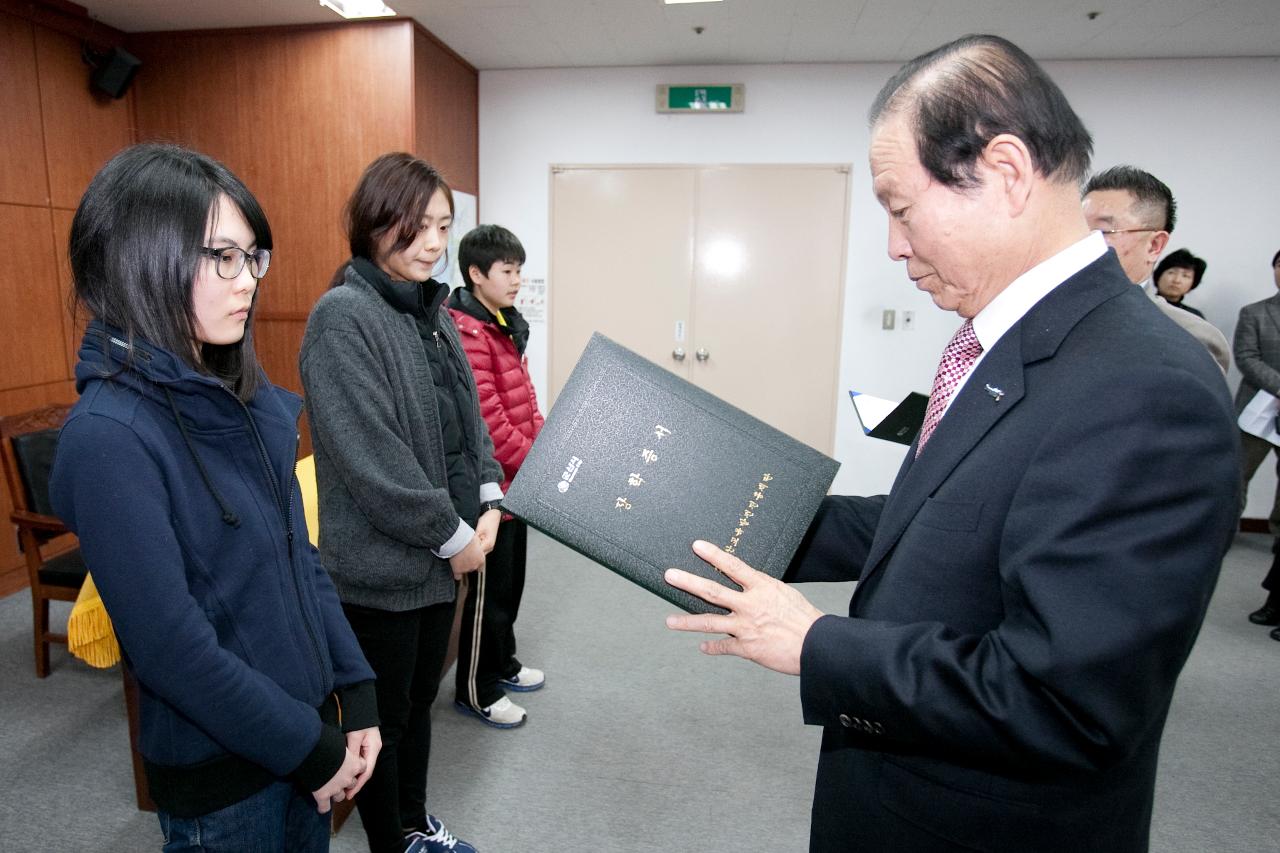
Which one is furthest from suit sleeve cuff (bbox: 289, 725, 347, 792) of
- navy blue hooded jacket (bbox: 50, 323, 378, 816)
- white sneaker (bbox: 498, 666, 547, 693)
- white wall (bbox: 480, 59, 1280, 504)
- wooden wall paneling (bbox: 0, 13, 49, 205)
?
white wall (bbox: 480, 59, 1280, 504)

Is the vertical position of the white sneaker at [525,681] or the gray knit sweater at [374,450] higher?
the gray knit sweater at [374,450]

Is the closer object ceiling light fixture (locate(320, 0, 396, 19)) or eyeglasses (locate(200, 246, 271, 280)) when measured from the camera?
eyeglasses (locate(200, 246, 271, 280))

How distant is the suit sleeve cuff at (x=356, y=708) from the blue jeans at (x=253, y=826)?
0.37 ft

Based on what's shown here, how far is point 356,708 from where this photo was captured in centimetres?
115

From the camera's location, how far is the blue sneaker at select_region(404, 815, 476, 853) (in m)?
1.69

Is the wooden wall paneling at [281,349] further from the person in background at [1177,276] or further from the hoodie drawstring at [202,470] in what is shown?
the person in background at [1177,276]

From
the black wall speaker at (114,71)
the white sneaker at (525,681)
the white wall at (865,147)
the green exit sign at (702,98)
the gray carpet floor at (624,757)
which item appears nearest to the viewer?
the gray carpet floor at (624,757)

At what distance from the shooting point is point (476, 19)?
3631 millimetres

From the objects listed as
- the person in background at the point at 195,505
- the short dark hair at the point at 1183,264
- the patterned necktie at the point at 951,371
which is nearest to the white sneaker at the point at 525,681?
the person in background at the point at 195,505

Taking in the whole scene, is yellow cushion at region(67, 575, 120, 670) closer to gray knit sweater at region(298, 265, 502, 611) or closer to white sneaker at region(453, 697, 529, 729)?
gray knit sweater at region(298, 265, 502, 611)

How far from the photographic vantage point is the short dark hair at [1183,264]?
12.7ft

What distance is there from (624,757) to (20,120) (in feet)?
12.8

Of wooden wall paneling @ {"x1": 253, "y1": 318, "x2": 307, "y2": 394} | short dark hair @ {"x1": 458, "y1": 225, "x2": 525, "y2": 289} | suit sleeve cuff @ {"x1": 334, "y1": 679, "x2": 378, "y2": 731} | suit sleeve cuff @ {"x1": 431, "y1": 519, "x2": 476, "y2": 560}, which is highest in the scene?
short dark hair @ {"x1": 458, "y1": 225, "x2": 525, "y2": 289}

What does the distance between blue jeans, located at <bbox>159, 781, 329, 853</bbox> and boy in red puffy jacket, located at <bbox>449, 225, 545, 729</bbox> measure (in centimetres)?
114
